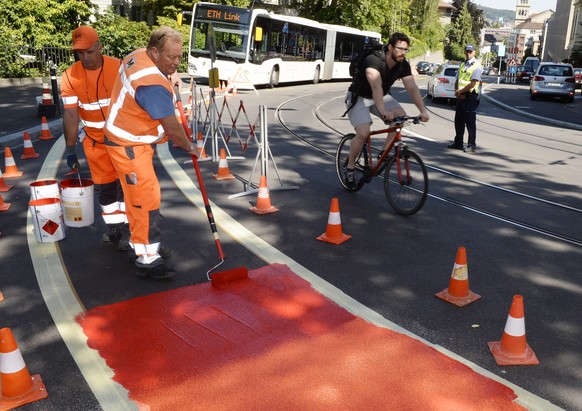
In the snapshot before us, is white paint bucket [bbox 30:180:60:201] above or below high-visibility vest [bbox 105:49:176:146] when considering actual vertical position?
below

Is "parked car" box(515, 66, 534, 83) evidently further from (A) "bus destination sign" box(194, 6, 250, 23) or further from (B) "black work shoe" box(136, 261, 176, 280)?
(B) "black work shoe" box(136, 261, 176, 280)

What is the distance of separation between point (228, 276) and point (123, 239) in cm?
136

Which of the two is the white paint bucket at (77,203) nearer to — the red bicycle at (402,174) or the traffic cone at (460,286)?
the red bicycle at (402,174)

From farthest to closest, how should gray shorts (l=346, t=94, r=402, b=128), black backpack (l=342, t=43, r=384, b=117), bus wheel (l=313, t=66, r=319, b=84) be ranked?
bus wheel (l=313, t=66, r=319, b=84), gray shorts (l=346, t=94, r=402, b=128), black backpack (l=342, t=43, r=384, b=117)

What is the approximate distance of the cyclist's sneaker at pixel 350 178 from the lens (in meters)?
7.32

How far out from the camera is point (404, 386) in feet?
10.6

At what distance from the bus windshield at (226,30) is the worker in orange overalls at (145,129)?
19.4 metres

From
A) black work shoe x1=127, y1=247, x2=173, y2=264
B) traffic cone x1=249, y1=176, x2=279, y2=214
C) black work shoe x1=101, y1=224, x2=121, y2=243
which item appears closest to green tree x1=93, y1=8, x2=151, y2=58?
traffic cone x1=249, y1=176, x2=279, y2=214

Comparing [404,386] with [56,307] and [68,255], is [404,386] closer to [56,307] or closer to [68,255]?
[56,307]

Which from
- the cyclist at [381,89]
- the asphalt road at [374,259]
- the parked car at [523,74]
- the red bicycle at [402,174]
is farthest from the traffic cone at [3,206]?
the parked car at [523,74]

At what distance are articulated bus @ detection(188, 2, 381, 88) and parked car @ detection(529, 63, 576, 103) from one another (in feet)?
36.8

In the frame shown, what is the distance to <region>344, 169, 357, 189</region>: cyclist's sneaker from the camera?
7.32 metres

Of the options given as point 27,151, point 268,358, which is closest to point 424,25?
point 27,151

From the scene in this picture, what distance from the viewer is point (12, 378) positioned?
122 inches
